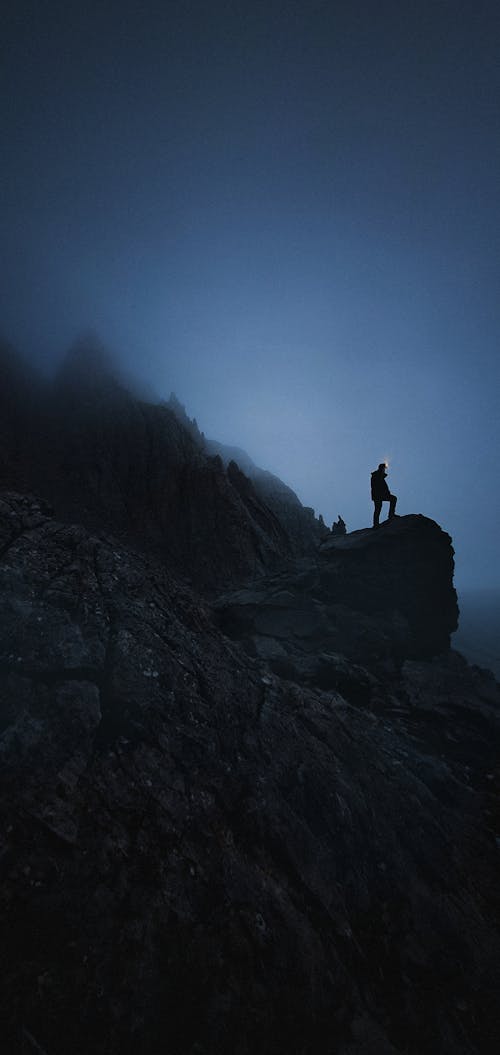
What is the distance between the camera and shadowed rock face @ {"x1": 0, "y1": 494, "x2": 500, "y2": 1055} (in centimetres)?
468

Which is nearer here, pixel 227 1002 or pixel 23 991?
pixel 23 991

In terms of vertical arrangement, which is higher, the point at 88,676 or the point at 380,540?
the point at 380,540

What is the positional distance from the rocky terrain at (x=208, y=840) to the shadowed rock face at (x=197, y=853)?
30 millimetres

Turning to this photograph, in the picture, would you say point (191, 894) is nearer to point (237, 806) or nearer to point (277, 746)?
point (237, 806)

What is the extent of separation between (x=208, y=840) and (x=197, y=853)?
32 centimetres

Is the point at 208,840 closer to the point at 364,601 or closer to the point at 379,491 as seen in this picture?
the point at 364,601

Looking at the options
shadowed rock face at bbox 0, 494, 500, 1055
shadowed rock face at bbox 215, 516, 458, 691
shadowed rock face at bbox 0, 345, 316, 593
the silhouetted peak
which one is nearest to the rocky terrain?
shadowed rock face at bbox 0, 494, 500, 1055

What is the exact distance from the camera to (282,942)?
19.3 ft

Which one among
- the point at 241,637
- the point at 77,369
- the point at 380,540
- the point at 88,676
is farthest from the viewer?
the point at 77,369

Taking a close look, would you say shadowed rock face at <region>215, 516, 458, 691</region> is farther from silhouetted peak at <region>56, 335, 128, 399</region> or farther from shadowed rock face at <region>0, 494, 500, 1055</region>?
silhouetted peak at <region>56, 335, 128, 399</region>

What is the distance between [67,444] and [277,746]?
3938 cm

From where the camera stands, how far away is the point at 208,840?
21.4ft

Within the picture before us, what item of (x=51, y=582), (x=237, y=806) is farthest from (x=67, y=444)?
(x=237, y=806)

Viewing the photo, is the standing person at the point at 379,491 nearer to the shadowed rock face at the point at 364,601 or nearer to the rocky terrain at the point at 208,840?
the shadowed rock face at the point at 364,601
